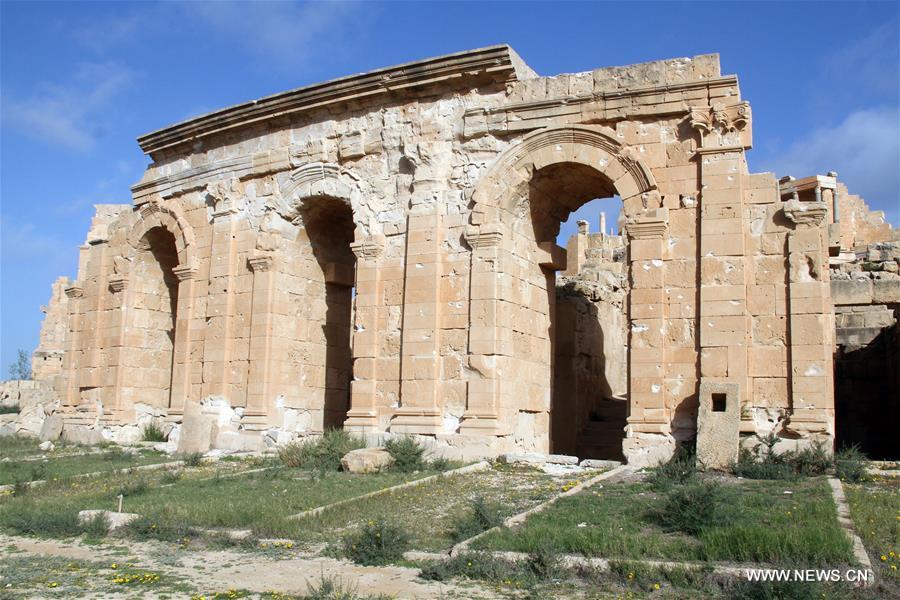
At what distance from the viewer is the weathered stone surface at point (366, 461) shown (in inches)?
412

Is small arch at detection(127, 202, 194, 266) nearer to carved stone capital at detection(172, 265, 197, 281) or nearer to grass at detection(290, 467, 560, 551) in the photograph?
carved stone capital at detection(172, 265, 197, 281)

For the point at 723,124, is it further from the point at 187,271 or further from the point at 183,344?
the point at 183,344

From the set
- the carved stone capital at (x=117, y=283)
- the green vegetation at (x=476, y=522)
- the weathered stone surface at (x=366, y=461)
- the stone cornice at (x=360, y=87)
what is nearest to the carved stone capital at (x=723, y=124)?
the stone cornice at (x=360, y=87)

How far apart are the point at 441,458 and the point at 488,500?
287cm

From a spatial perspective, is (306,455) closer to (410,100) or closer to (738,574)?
(410,100)

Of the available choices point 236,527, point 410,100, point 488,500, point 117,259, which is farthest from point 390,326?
point 117,259

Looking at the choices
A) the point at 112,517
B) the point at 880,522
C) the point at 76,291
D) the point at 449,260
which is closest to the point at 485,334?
the point at 449,260

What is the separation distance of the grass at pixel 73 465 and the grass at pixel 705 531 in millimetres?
7203

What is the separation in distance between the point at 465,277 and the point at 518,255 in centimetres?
94

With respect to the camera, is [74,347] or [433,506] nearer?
[433,506]

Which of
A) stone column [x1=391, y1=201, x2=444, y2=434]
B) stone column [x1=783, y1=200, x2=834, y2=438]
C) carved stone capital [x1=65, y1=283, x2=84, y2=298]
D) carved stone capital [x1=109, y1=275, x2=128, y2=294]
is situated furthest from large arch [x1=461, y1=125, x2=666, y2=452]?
carved stone capital [x1=65, y1=283, x2=84, y2=298]

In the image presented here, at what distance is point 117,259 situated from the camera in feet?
56.2

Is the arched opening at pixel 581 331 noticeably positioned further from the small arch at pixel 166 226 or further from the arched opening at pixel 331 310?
the small arch at pixel 166 226

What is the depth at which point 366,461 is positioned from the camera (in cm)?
1052
